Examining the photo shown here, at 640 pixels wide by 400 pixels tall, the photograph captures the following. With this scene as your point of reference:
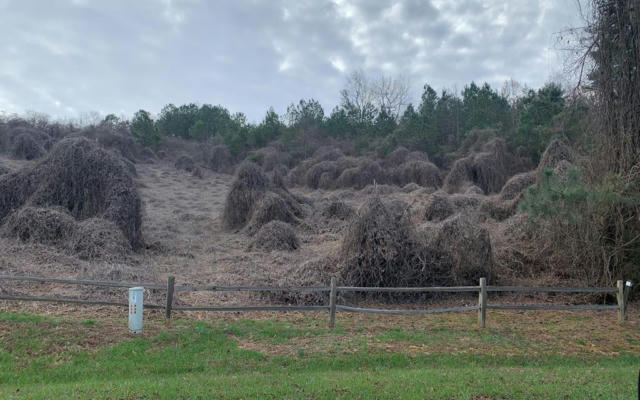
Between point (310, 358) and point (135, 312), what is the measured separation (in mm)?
3204

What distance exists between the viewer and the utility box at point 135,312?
8.27 m

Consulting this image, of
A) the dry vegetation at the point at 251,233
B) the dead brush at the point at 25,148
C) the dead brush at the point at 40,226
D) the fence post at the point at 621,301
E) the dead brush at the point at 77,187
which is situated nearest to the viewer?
the fence post at the point at 621,301

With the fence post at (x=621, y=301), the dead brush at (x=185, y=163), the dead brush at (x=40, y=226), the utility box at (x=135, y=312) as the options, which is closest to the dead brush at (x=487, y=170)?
the fence post at (x=621, y=301)

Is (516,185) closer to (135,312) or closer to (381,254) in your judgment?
(381,254)

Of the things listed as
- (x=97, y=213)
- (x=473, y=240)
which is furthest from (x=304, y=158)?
(x=473, y=240)

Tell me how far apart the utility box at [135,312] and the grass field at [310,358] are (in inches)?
7.6

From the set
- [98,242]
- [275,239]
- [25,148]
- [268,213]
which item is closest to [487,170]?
[268,213]

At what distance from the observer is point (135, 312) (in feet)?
27.1

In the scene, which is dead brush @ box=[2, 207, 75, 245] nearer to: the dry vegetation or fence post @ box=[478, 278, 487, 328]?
the dry vegetation

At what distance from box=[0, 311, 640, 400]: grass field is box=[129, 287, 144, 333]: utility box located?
0.63 feet

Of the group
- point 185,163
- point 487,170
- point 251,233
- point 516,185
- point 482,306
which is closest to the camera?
point 482,306

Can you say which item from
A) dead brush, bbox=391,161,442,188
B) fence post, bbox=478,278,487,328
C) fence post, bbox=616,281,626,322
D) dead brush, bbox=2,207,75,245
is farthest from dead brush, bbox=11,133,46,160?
fence post, bbox=616,281,626,322

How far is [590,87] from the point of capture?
509 inches

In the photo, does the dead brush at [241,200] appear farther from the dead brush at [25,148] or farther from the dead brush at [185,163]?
the dead brush at [185,163]
